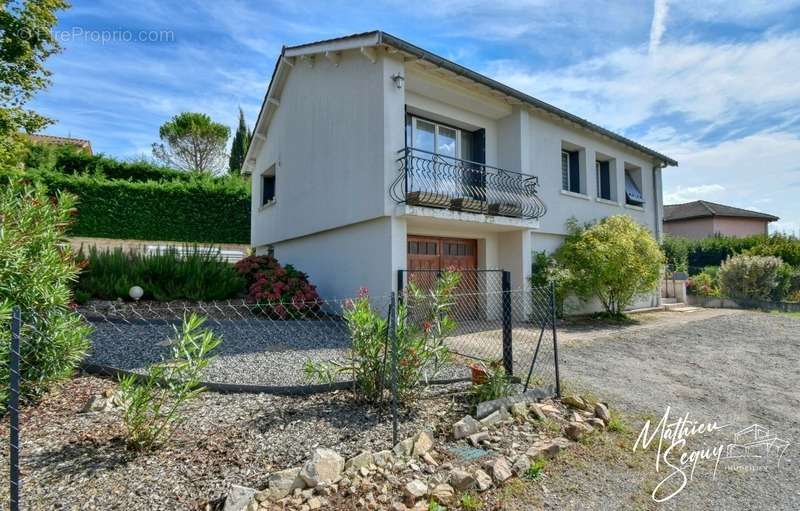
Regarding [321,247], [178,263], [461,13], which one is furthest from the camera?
[321,247]

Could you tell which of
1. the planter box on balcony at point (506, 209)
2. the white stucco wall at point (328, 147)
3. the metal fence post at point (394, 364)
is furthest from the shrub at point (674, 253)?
the metal fence post at point (394, 364)

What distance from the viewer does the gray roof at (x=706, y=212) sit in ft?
97.4

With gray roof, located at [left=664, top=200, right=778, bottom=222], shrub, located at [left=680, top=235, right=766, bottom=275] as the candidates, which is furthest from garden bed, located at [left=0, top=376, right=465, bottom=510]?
gray roof, located at [left=664, top=200, right=778, bottom=222]

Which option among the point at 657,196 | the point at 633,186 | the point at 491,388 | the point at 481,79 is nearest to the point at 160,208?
the point at 481,79

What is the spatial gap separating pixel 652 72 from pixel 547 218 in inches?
176

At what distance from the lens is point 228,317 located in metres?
8.87

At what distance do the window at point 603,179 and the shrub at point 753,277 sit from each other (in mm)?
6280

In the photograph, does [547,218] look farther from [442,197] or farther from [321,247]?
[321,247]

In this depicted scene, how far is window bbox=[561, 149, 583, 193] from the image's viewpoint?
1360 centimetres

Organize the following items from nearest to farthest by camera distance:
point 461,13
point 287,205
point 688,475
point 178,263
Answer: point 688,475 → point 461,13 → point 178,263 → point 287,205

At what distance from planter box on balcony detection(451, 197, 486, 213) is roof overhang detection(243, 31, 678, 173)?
288 cm

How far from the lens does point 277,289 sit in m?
9.76

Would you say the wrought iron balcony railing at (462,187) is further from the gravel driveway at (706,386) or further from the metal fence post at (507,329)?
the metal fence post at (507,329)

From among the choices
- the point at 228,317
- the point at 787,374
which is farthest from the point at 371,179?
the point at 787,374
